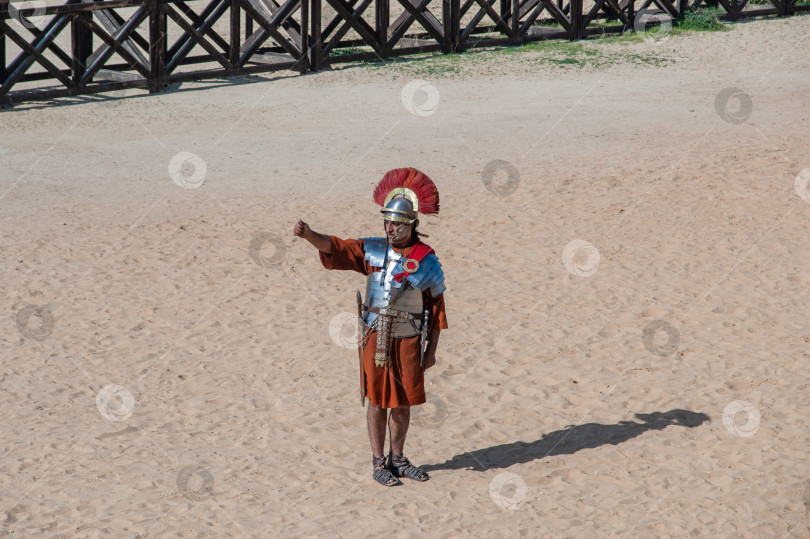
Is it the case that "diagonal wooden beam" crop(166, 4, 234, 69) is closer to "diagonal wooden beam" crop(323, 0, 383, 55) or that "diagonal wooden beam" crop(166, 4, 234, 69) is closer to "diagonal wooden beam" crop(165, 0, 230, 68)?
"diagonal wooden beam" crop(165, 0, 230, 68)

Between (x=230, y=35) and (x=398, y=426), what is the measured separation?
42.9ft

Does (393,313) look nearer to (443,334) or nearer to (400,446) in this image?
(400,446)

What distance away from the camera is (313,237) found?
5.08m

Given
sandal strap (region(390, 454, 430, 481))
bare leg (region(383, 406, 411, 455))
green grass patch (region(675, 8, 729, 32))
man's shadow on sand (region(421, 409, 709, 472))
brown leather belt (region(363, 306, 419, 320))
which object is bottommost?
man's shadow on sand (region(421, 409, 709, 472))

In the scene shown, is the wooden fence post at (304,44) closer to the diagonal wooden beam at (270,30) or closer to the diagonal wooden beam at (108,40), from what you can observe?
the diagonal wooden beam at (270,30)

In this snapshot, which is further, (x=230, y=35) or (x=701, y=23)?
(x=701, y=23)

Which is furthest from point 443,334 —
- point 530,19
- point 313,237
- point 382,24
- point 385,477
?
point 530,19

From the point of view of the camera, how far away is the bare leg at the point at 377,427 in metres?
5.54

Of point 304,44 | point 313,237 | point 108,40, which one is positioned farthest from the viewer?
point 304,44

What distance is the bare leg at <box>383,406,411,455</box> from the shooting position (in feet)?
18.2

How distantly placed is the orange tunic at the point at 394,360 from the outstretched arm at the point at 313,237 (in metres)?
0.08

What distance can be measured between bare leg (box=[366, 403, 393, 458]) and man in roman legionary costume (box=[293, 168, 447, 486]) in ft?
0.35

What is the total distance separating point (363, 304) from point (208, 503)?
1.37 m

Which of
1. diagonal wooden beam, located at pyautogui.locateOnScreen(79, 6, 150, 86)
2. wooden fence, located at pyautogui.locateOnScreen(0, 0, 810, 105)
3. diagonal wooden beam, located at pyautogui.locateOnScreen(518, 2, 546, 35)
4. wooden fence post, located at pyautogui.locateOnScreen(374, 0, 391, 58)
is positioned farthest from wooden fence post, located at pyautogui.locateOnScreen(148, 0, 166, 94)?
diagonal wooden beam, located at pyautogui.locateOnScreen(518, 2, 546, 35)
